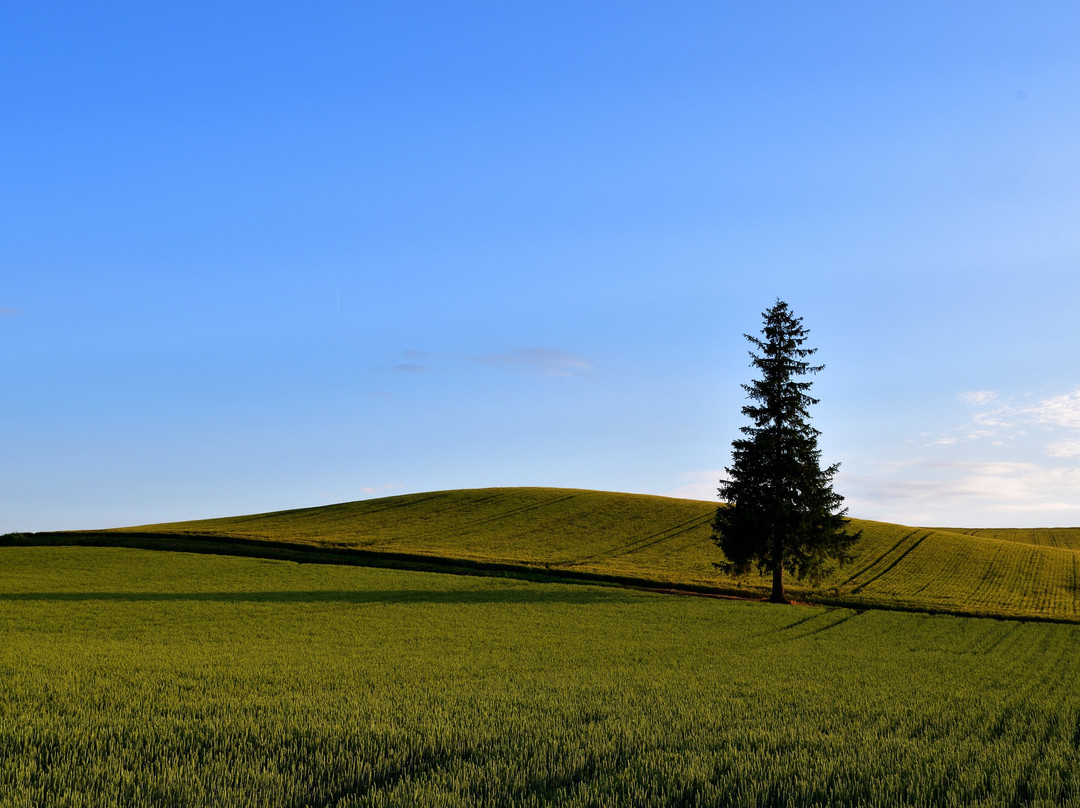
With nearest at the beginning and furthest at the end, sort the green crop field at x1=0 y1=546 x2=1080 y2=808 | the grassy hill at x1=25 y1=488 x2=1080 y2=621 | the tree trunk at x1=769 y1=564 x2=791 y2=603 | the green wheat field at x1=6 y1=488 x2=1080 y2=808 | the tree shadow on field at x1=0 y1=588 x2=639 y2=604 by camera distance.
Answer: the green crop field at x1=0 y1=546 x2=1080 y2=808
the green wheat field at x1=6 y1=488 x2=1080 y2=808
the tree shadow on field at x1=0 y1=588 x2=639 y2=604
the tree trunk at x1=769 y1=564 x2=791 y2=603
the grassy hill at x1=25 y1=488 x2=1080 y2=621

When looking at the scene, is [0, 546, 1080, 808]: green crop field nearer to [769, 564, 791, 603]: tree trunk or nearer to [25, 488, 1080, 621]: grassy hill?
[769, 564, 791, 603]: tree trunk

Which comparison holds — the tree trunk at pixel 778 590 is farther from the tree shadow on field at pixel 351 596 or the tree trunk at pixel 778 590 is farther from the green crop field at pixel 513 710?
the green crop field at pixel 513 710

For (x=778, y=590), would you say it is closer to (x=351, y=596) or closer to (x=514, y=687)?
(x=351, y=596)

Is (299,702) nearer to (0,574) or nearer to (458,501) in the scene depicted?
(0,574)

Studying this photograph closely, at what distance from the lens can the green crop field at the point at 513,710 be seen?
8.04 meters

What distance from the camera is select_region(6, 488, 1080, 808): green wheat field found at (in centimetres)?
820

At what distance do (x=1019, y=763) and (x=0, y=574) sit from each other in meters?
52.3

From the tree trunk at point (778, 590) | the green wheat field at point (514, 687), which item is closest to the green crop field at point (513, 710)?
the green wheat field at point (514, 687)

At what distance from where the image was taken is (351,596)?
3816cm

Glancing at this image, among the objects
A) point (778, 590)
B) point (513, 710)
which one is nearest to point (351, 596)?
point (778, 590)

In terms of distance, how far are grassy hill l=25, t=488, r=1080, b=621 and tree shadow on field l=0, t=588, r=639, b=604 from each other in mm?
8749

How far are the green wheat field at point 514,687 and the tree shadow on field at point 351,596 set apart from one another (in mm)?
355

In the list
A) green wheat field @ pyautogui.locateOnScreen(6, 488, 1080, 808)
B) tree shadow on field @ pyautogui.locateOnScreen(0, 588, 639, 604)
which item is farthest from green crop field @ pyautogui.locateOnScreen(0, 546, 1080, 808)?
tree shadow on field @ pyautogui.locateOnScreen(0, 588, 639, 604)

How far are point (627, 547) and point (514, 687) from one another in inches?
1872
